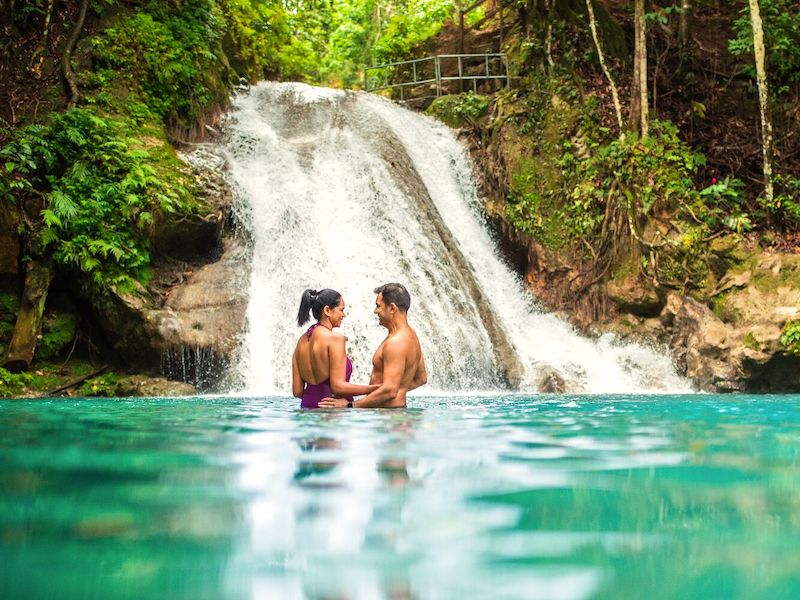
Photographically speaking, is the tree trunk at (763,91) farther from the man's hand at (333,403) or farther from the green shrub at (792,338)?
the man's hand at (333,403)

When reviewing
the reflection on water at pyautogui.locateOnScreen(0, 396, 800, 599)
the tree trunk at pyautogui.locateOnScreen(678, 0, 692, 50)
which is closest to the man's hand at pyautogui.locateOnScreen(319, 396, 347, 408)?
the reflection on water at pyautogui.locateOnScreen(0, 396, 800, 599)

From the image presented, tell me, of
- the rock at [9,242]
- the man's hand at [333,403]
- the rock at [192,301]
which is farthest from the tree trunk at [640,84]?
Result: the rock at [9,242]

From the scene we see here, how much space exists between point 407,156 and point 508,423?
1100 centimetres

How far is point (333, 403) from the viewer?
20.2 feet

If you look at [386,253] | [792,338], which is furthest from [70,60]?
[792,338]

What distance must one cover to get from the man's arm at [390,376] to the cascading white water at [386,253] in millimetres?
4459

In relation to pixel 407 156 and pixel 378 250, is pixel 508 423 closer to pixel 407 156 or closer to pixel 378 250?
pixel 378 250

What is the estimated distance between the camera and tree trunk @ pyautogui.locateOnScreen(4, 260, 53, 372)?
10.2 meters

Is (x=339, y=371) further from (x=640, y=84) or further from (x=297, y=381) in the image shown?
(x=640, y=84)

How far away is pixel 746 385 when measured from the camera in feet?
33.3

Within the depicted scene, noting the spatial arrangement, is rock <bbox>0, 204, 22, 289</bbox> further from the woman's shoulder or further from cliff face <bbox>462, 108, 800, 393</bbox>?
cliff face <bbox>462, 108, 800, 393</bbox>

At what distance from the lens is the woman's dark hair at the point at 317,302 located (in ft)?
20.5

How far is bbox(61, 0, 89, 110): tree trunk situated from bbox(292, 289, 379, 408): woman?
796 centimetres

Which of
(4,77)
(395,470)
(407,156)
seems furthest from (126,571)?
(407,156)
